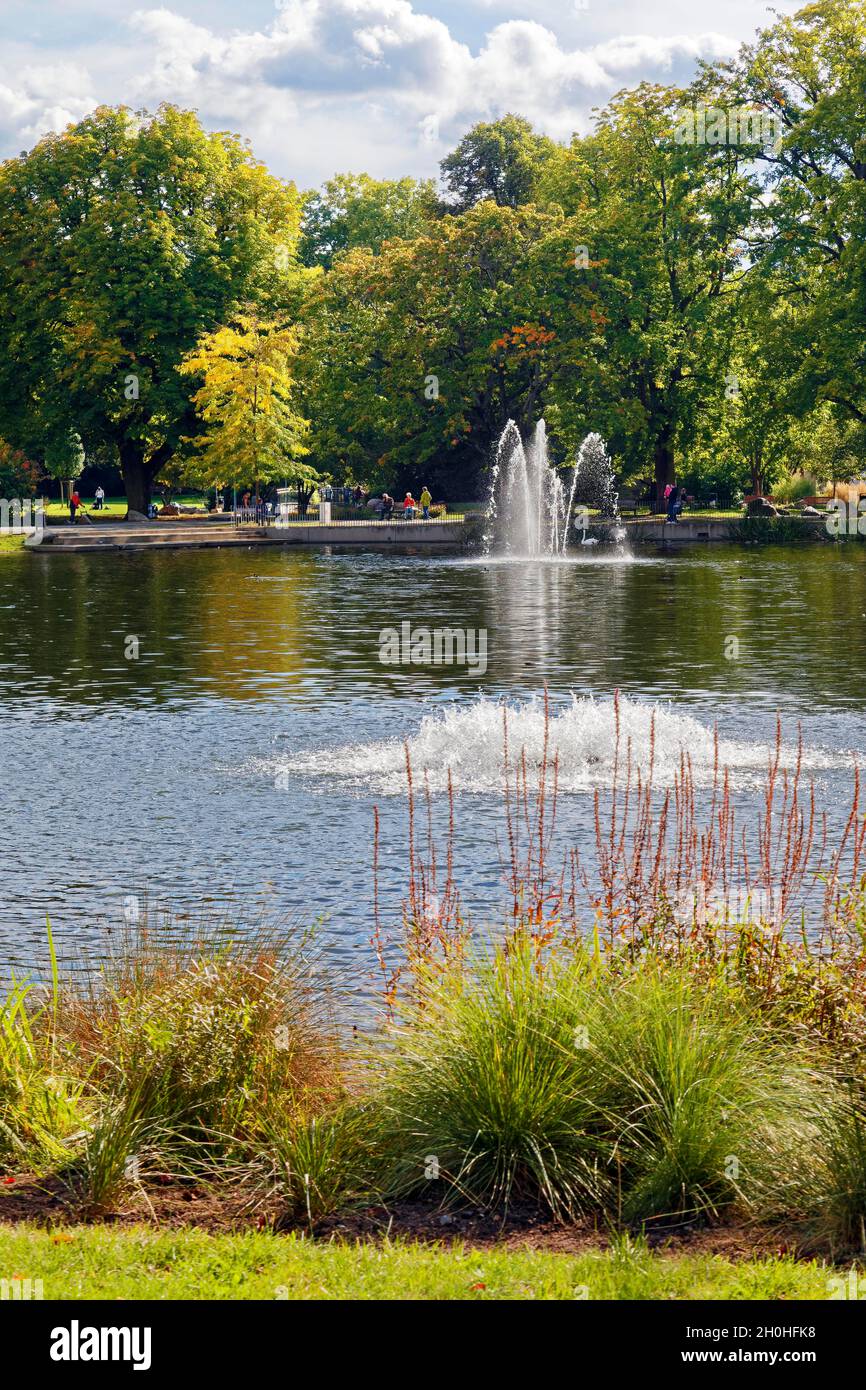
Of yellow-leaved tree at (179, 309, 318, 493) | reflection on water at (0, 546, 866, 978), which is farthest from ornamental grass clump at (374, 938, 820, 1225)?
yellow-leaved tree at (179, 309, 318, 493)

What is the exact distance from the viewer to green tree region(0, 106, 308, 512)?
224ft

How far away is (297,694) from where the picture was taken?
23.3 m

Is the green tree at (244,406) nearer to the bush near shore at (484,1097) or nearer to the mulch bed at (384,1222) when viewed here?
the bush near shore at (484,1097)

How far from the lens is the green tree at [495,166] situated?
286 feet

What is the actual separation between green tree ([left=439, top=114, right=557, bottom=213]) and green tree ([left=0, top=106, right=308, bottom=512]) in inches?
706

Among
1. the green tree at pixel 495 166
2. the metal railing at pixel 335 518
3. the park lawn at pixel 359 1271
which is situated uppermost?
the green tree at pixel 495 166

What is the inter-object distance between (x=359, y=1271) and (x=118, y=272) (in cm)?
6700

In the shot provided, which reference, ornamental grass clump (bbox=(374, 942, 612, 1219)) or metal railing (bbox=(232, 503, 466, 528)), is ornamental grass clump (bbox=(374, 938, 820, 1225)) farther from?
metal railing (bbox=(232, 503, 466, 528))

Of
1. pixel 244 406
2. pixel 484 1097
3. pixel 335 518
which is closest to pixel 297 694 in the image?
pixel 484 1097

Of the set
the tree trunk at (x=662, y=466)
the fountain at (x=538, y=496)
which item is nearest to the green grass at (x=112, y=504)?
the fountain at (x=538, y=496)

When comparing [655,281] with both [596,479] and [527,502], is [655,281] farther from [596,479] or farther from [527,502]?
[527,502]

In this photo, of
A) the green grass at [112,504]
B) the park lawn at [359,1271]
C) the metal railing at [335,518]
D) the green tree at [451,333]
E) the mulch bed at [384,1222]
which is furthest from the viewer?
the green grass at [112,504]

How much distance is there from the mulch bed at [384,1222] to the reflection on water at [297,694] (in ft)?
14.0
